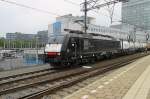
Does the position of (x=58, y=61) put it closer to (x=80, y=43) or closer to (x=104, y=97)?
(x=80, y=43)

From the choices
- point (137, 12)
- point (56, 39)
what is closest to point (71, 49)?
point (56, 39)

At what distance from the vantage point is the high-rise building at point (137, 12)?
4255cm

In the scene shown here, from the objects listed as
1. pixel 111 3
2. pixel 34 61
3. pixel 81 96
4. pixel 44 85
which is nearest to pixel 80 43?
pixel 34 61

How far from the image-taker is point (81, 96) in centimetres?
800

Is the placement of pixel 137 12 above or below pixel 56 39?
above

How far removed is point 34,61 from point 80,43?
567cm

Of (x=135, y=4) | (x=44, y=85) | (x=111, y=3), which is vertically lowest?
(x=44, y=85)

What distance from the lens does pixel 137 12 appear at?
4425 cm

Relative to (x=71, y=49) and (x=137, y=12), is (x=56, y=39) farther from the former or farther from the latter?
(x=137, y=12)

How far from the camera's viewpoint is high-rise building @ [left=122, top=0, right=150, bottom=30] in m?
42.5

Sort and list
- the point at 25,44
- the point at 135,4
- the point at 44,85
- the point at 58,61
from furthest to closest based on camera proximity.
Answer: the point at 25,44, the point at 135,4, the point at 58,61, the point at 44,85

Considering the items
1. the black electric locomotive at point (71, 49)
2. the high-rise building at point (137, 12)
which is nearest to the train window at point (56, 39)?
the black electric locomotive at point (71, 49)

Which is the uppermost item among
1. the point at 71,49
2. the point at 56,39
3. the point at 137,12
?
the point at 137,12

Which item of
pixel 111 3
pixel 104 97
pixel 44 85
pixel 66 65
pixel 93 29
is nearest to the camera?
pixel 104 97
